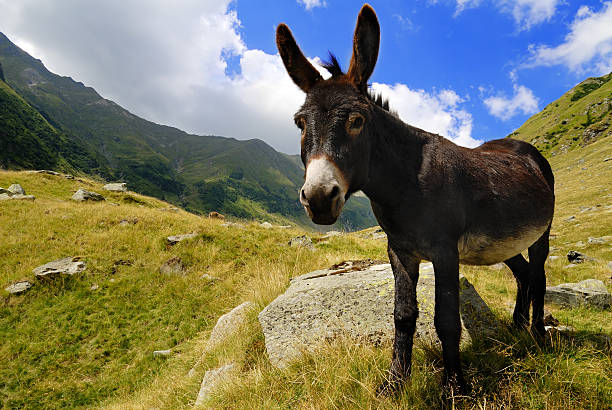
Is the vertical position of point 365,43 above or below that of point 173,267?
above

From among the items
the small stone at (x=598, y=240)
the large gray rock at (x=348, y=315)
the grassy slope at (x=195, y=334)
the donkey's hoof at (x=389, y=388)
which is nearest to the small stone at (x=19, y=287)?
the grassy slope at (x=195, y=334)

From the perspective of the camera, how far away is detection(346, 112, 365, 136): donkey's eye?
252 centimetres

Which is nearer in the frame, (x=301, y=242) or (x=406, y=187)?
(x=406, y=187)

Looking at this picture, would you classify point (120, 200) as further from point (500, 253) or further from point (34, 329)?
point (500, 253)

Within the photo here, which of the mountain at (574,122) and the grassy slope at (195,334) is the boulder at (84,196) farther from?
the mountain at (574,122)

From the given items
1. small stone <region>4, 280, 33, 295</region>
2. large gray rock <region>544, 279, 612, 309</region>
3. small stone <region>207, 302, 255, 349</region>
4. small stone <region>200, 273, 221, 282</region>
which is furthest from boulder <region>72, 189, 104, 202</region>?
large gray rock <region>544, 279, 612, 309</region>

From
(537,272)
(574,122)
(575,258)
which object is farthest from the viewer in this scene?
(574,122)

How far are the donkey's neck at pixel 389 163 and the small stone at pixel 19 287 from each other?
15.3 metres

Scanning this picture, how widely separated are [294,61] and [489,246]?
3048 mm

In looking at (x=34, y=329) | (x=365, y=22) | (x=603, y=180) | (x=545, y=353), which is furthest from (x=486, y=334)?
(x=603, y=180)

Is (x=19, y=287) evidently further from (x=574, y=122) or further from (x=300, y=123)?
(x=574, y=122)

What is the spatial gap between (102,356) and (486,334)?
11.1 metres

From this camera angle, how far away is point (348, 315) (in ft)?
16.3

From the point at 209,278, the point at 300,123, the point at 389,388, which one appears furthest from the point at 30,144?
the point at 389,388
